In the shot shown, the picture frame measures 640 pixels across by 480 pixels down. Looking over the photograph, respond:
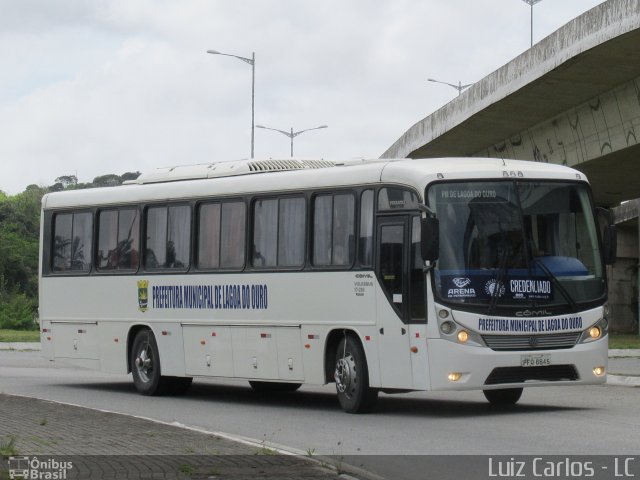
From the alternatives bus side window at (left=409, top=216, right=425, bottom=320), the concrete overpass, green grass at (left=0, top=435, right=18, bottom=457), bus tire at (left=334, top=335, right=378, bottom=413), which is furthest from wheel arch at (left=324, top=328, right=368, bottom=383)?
the concrete overpass

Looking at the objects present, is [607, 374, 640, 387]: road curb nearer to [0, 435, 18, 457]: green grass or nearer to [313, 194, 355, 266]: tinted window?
[313, 194, 355, 266]: tinted window

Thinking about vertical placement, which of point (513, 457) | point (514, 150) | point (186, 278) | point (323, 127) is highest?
point (323, 127)

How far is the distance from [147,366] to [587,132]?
15.6 metres

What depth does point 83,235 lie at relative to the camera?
23.0 m

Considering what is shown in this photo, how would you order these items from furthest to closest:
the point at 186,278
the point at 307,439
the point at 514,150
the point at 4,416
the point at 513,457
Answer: the point at 514,150
the point at 186,278
the point at 4,416
the point at 307,439
the point at 513,457

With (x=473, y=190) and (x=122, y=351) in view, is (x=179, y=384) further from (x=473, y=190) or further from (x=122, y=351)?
(x=473, y=190)

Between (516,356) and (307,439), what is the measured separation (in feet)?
10.2

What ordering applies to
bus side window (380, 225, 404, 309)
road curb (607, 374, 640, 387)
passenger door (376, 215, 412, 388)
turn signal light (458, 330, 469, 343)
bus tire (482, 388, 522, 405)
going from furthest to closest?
1. road curb (607, 374, 640, 387)
2. bus tire (482, 388, 522, 405)
3. bus side window (380, 225, 404, 309)
4. passenger door (376, 215, 412, 388)
5. turn signal light (458, 330, 469, 343)

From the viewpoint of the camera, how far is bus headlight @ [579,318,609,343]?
55.1 feet

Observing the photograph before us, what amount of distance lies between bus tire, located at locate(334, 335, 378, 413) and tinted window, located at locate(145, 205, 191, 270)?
3.85 meters

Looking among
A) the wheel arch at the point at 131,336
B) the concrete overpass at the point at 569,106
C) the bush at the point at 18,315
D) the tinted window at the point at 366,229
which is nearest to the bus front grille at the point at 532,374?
the tinted window at the point at 366,229

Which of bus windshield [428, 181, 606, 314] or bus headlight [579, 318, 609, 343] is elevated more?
bus windshield [428, 181, 606, 314]

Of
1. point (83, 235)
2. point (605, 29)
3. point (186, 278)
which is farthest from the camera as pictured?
point (605, 29)

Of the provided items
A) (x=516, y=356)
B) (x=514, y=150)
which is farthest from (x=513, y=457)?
(x=514, y=150)
